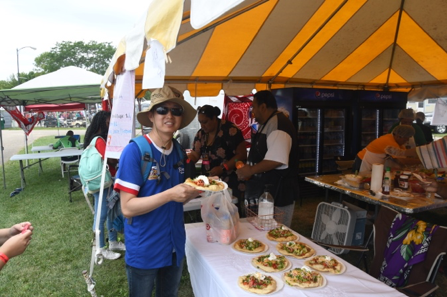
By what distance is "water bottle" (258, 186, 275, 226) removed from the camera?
2.57 metres

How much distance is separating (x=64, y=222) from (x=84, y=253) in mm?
1684

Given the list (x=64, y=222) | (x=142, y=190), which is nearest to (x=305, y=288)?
(x=142, y=190)

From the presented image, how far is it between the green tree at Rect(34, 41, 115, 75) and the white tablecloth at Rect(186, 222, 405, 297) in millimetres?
44493

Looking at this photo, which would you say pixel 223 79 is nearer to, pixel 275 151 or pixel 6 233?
pixel 275 151

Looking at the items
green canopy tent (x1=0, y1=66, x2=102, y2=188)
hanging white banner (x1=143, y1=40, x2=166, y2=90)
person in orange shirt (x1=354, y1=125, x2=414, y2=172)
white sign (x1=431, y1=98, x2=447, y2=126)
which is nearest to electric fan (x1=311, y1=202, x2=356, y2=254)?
person in orange shirt (x1=354, y1=125, x2=414, y2=172)

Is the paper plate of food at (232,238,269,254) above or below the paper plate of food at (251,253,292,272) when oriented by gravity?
above

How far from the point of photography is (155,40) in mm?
1849

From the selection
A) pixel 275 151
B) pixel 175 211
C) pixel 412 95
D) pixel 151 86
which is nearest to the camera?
pixel 151 86

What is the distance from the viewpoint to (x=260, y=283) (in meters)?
1.67

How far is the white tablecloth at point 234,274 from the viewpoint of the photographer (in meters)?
1.64

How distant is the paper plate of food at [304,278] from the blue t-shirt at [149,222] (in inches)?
31.2

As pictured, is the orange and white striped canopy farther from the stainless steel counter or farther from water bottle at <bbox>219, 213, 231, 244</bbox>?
the stainless steel counter

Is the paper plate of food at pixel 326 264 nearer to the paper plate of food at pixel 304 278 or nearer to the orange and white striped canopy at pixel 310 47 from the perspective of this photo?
the paper plate of food at pixel 304 278

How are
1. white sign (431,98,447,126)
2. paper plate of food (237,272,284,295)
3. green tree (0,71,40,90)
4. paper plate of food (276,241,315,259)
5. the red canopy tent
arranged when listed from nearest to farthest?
1. paper plate of food (237,272,284,295)
2. paper plate of food (276,241,315,259)
3. white sign (431,98,447,126)
4. the red canopy tent
5. green tree (0,71,40,90)
